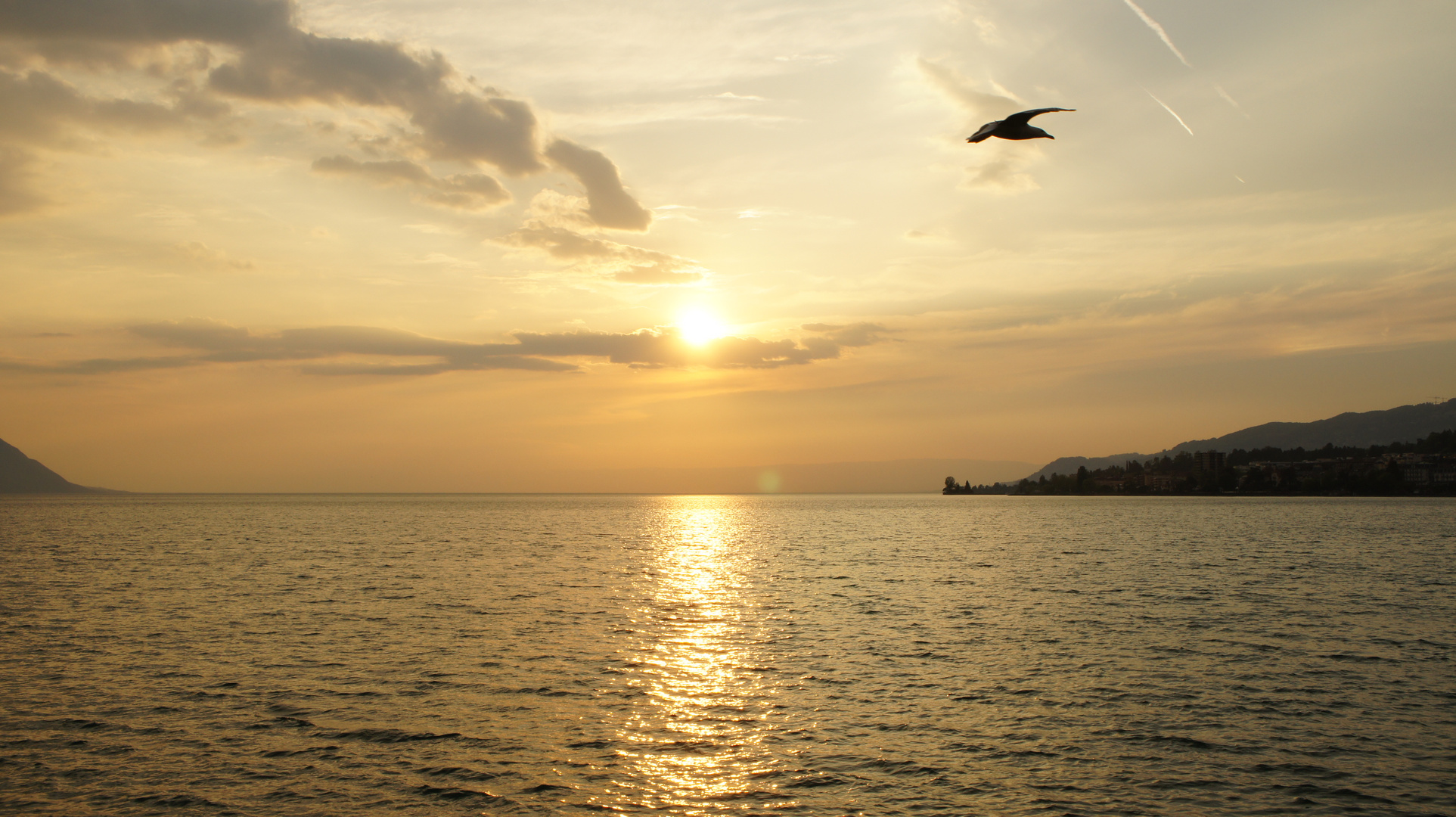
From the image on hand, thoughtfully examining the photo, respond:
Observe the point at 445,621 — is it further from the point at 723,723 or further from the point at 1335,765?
the point at 1335,765

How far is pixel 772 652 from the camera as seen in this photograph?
4188 cm

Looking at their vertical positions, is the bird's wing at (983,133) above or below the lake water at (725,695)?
above

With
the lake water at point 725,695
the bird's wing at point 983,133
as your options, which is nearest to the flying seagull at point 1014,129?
the bird's wing at point 983,133

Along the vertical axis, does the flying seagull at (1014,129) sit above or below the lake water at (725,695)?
above

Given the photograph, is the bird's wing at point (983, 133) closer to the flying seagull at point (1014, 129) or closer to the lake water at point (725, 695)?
the flying seagull at point (1014, 129)

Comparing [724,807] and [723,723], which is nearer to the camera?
[724,807]

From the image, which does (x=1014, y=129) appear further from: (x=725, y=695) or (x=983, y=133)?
(x=725, y=695)

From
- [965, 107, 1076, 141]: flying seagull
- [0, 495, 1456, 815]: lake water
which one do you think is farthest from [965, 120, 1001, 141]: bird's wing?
[0, 495, 1456, 815]: lake water

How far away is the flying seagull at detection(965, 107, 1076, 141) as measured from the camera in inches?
729

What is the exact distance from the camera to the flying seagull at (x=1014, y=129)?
60.7 feet

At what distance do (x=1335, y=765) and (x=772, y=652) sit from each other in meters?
23.1

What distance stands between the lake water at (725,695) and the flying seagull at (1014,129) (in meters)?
16.8

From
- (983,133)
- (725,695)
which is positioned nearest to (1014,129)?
(983,133)

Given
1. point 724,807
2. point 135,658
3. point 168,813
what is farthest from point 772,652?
point 135,658
